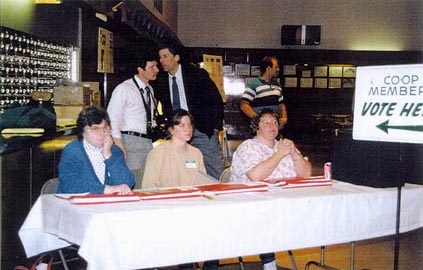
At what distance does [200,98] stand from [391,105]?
7.42 feet

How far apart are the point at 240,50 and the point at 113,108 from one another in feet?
30.5

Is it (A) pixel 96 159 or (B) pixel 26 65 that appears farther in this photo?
(B) pixel 26 65

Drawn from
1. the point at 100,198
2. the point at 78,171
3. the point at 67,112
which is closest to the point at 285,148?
the point at 78,171

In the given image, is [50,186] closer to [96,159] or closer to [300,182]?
[96,159]

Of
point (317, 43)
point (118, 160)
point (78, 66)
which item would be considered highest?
point (317, 43)

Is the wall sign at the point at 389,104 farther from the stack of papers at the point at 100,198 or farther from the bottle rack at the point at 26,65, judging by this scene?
the bottle rack at the point at 26,65

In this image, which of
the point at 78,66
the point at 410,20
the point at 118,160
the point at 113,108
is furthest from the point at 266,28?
the point at 118,160

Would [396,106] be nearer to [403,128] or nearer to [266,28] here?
[403,128]

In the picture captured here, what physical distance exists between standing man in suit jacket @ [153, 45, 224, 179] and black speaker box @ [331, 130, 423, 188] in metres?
1.45

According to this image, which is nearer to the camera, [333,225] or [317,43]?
[333,225]

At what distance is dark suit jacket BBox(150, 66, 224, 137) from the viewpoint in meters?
4.90

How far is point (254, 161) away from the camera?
12.6 ft

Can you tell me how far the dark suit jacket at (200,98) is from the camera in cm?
490

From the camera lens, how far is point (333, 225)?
10.1 feet
